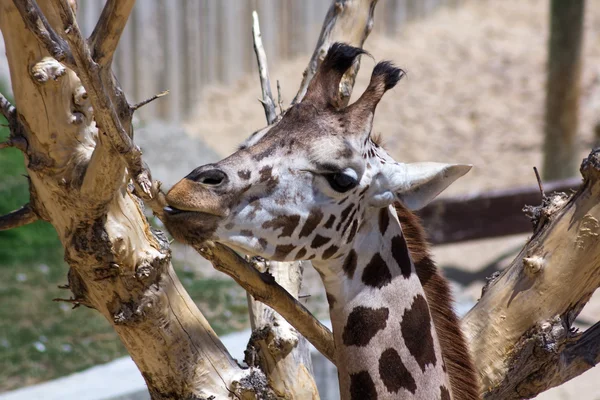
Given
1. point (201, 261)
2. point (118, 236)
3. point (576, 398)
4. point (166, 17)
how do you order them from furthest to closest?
point (166, 17) → point (201, 261) → point (576, 398) → point (118, 236)

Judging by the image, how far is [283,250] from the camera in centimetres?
208

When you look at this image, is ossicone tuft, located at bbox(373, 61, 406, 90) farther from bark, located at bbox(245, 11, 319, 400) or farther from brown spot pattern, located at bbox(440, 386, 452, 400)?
brown spot pattern, located at bbox(440, 386, 452, 400)

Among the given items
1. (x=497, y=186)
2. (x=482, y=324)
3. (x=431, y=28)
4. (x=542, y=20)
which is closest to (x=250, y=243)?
(x=482, y=324)

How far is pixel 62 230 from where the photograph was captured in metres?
2.26

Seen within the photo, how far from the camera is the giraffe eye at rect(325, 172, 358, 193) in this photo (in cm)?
208

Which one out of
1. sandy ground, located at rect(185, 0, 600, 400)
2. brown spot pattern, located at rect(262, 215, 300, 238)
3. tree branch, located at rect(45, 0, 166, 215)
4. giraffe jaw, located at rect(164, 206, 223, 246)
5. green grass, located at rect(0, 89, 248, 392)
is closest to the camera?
tree branch, located at rect(45, 0, 166, 215)

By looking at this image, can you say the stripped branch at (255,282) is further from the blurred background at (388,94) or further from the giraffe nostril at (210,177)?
the blurred background at (388,94)

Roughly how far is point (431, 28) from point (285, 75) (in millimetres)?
2459

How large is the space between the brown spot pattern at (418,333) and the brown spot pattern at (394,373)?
4 cm

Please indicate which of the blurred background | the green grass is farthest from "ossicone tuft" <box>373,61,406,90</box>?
the blurred background

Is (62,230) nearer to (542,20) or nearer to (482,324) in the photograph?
(482,324)

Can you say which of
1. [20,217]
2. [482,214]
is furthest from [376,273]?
[482,214]

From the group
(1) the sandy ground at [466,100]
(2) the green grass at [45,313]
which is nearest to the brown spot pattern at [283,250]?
(2) the green grass at [45,313]

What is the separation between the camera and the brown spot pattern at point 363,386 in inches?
85.7
